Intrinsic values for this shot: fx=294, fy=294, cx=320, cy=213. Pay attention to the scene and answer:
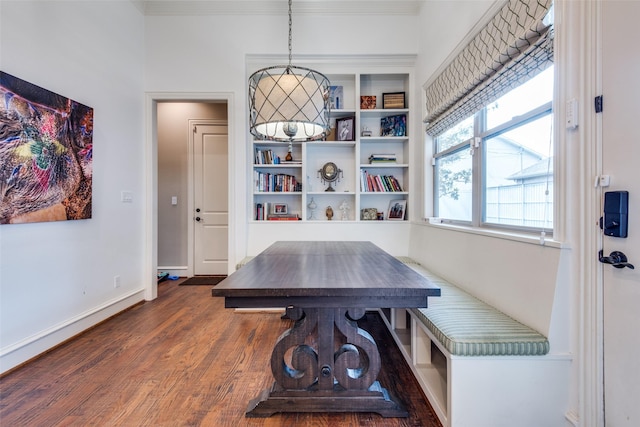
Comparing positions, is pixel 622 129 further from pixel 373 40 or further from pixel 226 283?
pixel 373 40

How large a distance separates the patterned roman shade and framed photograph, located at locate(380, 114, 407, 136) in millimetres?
818

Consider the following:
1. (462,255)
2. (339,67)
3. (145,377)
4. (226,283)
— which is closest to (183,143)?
(339,67)

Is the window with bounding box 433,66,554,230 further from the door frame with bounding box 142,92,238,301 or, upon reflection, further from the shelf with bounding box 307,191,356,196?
the door frame with bounding box 142,92,238,301

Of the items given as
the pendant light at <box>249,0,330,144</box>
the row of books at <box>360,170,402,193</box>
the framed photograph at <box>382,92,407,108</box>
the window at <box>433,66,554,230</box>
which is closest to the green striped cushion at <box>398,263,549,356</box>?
the window at <box>433,66,554,230</box>

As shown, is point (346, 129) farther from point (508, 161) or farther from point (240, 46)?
point (508, 161)

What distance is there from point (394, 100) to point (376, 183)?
98cm

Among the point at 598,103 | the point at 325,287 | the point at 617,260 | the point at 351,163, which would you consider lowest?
the point at 325,287

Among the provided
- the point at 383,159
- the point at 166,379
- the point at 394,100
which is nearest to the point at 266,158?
the point at 383,159

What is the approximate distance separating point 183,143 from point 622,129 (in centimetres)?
471

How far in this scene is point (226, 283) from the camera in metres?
1.30

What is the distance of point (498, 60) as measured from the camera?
1.71m

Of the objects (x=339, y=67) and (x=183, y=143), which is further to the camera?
(x=183, y=143)

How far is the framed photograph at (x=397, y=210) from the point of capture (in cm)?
340

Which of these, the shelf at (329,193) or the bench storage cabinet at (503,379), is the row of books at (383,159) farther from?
the bench storage cabinet at (503,379)
